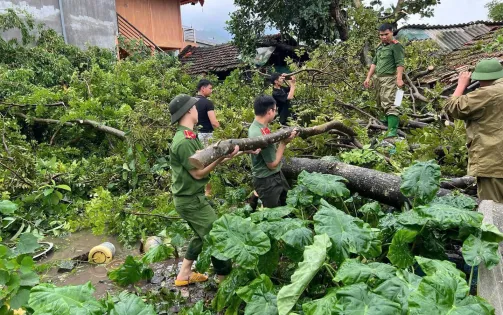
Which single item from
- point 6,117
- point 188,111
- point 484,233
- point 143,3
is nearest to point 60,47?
point 6,117

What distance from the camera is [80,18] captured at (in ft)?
44.5

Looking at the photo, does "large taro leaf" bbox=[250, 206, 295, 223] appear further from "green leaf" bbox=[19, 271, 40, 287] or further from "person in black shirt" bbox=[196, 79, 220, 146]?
"person in black shirt" bbox=[196, 79, 220, 146]

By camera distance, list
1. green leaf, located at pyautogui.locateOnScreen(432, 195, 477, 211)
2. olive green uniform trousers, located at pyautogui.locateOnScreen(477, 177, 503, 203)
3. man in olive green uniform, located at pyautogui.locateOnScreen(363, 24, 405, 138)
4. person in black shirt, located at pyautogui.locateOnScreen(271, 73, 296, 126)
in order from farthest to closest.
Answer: person in black shirt, located at pyautogui.locateOnScreen(271, 73, 296, 126)
man in olive green uniform, located at pyautogui.locateOnScreen(363, 24, 405, 138)
olive green uniform trousers, located at pyautogui.locateOnScreen(477, 177, 503, 203)
green leaf, located at pyautogui.locateOnScreen(432, 195, 477, 211)

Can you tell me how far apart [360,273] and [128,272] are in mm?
2512

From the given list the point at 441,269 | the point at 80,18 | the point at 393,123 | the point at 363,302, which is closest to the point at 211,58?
the point at 80,18

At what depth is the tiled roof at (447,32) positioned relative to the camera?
41.9ft

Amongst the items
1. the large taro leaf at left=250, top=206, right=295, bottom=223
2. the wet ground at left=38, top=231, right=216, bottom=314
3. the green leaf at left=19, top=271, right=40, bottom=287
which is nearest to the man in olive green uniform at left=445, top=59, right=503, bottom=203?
the large taro leaf at left=250, top=206, right=295, bottom=223

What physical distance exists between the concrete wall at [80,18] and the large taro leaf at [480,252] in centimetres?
1285

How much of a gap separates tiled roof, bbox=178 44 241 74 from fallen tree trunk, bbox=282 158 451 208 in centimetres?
1129

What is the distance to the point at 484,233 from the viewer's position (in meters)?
2.41

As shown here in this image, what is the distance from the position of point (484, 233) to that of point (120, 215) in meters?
4.36

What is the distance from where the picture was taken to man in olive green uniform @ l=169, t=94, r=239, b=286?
11.1 feet

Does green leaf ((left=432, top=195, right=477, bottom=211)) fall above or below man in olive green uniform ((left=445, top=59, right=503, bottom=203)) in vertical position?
below

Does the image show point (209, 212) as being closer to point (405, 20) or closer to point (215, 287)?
point (215, 287)
